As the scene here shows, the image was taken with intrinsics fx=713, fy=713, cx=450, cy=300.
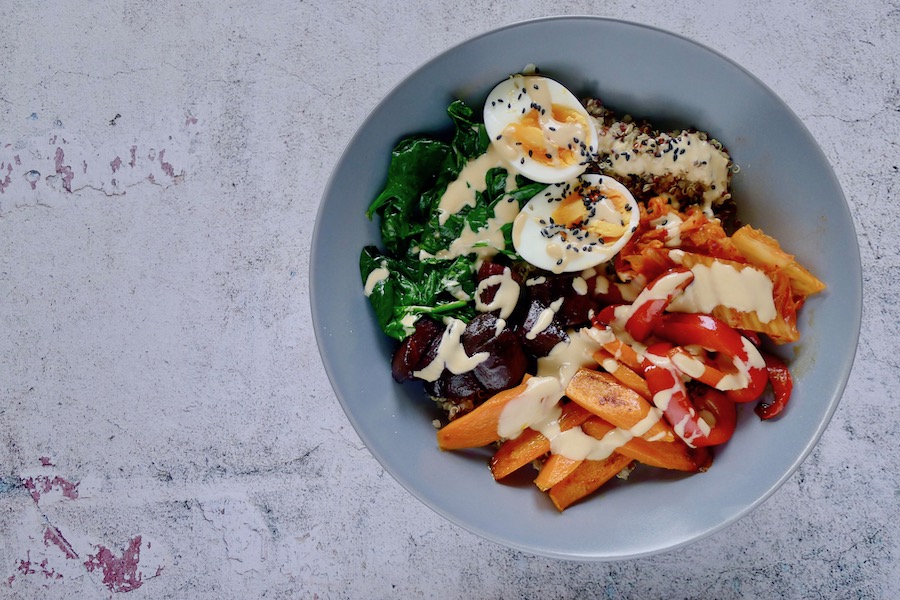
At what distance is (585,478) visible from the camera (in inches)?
67.5

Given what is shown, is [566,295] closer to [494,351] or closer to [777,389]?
[494,351]

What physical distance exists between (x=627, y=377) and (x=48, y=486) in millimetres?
1716

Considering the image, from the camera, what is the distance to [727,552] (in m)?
1.91

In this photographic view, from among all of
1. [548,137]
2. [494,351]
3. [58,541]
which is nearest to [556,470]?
[494,351]

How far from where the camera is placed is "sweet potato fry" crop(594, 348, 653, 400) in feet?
5.43

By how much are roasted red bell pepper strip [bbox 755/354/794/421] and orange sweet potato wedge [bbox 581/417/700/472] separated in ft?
0.65

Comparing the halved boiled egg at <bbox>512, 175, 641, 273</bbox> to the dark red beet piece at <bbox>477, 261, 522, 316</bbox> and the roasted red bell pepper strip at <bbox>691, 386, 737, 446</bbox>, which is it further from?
the roasted red bell pepper strip at <bbox>691, 386, 737, 446</bbox>

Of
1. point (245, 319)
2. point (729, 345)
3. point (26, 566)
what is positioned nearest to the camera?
point (729, 345)

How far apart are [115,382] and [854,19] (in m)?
2.31

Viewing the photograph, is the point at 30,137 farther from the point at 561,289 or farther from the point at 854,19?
the point at 854,19

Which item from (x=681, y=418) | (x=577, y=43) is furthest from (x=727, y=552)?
(x=577, y=43)

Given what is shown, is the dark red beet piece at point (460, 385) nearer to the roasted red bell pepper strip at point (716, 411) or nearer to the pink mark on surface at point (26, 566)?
the roasted red bell pepper strip at point (716, 411)

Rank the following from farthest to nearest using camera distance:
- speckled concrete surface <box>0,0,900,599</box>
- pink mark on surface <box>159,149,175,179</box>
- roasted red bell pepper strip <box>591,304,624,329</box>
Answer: pink mark on surface <box>159,149,175,179</box>, speckled concrete surface <box>0,0,900,599</box>, roasted red bell pepper strip <box>591,304,624,329</box>

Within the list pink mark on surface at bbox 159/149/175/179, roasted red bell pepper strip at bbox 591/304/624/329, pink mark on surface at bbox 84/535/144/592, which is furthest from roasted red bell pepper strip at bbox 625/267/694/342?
pink mark on surface at bbox 84/535/144/592
